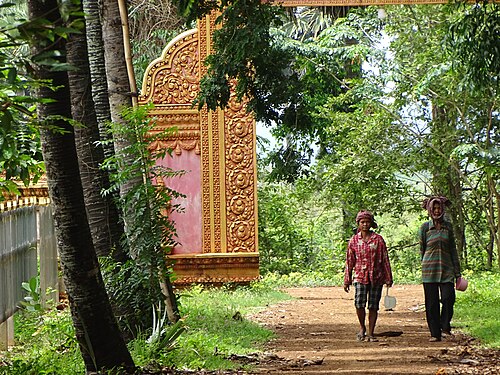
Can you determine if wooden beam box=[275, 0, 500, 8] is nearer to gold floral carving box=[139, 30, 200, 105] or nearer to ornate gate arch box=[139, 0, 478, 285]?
ornate gate arch box=[139, 0, 478, 285]

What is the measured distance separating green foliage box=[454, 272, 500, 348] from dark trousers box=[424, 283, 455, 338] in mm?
360

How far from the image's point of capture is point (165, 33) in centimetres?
2164

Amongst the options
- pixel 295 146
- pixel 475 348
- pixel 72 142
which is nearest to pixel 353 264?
pixel 475 348

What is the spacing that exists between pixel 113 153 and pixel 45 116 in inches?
143

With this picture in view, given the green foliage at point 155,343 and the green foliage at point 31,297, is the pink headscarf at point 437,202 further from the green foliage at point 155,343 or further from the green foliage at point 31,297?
the green foliage at point 31,297

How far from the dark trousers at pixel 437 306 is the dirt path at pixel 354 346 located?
18 centimetres

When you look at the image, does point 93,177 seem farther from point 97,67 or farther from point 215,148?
point 215,148

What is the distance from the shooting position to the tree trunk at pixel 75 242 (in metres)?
6.70

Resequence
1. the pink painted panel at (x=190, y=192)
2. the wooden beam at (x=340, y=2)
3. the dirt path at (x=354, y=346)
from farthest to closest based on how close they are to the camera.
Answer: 1. the pink painted panel at (x=190, y=192)
2. the wooden beam at (x=340, y=2)
3. the dirt path at (x=354, y=346)

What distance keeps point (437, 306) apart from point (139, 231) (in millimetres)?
3702

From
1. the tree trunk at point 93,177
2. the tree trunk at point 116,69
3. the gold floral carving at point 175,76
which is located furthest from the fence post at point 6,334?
the gold floral carving at point 175,76

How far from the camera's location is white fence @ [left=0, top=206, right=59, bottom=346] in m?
9.99

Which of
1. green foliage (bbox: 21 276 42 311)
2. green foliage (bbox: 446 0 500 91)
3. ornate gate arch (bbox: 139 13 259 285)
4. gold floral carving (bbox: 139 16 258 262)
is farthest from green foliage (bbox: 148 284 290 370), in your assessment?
green foliage (bbox: 446 0 500 91)

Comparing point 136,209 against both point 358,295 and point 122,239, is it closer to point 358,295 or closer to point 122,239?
point 122,239
